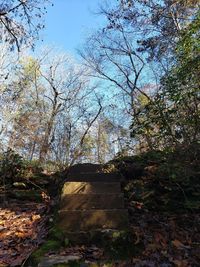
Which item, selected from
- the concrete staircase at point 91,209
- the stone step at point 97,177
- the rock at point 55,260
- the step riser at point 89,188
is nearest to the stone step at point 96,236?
the concrete staircase at point 91,209

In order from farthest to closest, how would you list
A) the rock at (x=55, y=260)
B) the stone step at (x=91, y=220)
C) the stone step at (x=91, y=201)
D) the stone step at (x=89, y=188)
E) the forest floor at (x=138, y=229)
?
the stone step at (x=89, y=188), the stone step at (x=91, y=201), the stone step at (x=91, y=220), the forest floor at (x=138, y=229), the rock at (x=55, y=260)

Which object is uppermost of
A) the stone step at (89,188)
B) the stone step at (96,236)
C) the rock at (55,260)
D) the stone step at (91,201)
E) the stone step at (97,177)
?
the stone step at (97,177)

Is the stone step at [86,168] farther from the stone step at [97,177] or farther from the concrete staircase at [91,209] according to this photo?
the concrete staircase at [91,209]

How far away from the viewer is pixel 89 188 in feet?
17.6

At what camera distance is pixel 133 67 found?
65.1 ft

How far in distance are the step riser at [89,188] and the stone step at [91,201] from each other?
221mm

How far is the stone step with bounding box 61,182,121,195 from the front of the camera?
5215mm

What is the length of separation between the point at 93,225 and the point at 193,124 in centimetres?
253

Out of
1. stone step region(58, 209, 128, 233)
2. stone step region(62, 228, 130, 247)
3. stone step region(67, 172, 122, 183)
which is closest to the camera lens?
stone step region(62, 228, 130, 247)

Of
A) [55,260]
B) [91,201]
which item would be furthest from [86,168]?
[55,260]

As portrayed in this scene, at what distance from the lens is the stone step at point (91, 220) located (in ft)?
14.1

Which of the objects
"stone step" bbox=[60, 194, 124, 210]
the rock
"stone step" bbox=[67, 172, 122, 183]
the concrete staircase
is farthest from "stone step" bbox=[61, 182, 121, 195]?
the rock

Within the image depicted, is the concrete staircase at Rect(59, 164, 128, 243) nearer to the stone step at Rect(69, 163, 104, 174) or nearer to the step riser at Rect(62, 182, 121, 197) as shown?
the step riser at Rect(62, 182, 121, 197)

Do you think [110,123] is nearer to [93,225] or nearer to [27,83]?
[27,83]
